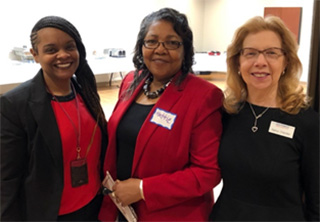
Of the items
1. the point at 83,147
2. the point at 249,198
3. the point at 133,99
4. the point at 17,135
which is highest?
the point at 133,99

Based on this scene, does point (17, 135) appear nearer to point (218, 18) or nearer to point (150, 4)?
point (150, 4)

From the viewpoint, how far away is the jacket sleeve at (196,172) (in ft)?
4.52

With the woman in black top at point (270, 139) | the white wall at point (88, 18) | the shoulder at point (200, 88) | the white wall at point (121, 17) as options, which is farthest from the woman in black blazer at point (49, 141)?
the white wall at point (88, 18)

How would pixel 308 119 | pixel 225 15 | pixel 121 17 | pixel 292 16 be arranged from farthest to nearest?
1. pixel 225 15
2. pixel 292 16
3. pixel 121 17
4. pixel 308 119

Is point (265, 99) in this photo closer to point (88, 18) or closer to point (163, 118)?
point (163, 118)

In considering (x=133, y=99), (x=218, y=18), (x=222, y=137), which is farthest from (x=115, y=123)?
(x=218, y=18)

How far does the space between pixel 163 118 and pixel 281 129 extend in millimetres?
526

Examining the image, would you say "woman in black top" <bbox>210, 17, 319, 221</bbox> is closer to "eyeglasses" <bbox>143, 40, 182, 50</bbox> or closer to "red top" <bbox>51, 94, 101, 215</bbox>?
"eyeglasses" <bbox>143, 40, 182, 50</bbox>

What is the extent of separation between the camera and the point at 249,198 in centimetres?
131

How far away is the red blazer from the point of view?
4.53ft

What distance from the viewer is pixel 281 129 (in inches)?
49.4

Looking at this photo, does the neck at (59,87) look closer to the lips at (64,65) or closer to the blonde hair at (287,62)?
the lips at (64,65)

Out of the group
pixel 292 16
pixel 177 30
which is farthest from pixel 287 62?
pixel 292 16

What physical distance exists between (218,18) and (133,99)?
10948mm
